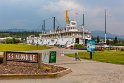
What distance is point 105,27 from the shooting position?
102 meters

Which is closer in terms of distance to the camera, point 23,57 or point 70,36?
point 23,57

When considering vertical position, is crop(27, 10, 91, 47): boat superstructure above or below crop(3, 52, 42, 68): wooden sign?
above

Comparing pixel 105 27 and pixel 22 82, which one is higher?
pixel 105 27

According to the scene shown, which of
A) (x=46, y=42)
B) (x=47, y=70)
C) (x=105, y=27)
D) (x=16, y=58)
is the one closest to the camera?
(x=47, y=70)

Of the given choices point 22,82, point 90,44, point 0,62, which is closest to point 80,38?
point 90,44

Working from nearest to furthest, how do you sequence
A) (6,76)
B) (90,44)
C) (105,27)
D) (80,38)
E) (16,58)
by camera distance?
(6,76)
(16,58)
(90,44)
(80,38)
(105,27)

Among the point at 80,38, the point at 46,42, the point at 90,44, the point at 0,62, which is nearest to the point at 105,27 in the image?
the point at 80,38

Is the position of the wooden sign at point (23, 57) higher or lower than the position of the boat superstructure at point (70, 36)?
lower

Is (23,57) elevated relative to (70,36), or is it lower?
lower

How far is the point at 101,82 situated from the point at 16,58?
627 centimetres

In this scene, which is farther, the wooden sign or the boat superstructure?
the boat superstructure

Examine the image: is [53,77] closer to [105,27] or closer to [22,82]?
[22,82]

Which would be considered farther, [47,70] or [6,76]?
[47,70]

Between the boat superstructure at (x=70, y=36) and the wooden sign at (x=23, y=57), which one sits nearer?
the wooden sign at (x=23, y=57)
